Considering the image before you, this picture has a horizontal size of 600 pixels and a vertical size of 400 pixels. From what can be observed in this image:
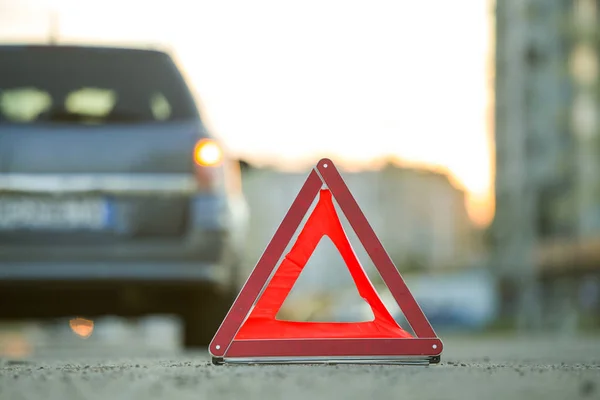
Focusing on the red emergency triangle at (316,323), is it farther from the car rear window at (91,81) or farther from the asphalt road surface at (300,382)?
the car rear window at (91,81)

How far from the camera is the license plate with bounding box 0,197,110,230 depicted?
6285 millimetres

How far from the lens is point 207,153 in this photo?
21.4 feet

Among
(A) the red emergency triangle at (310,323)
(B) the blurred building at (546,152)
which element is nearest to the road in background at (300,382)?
(A) the red emergency triangle at (310,323)

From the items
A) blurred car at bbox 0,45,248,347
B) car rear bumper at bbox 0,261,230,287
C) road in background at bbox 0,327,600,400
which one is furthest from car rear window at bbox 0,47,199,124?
road in background at bbox 0,327,600,400

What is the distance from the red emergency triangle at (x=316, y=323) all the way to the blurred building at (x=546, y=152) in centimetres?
4259

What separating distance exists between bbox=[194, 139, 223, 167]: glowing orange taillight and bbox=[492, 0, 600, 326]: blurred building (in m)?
41.0

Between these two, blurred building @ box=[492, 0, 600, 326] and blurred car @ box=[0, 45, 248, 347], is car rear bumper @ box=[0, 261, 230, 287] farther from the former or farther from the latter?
blurred building @ box=[492, 0, 600, 326]

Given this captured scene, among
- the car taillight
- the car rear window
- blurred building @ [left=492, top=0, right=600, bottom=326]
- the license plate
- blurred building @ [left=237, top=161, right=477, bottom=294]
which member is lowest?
blurred building @ [left=237, top=161, right=477, bottom=294]

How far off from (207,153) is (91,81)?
84cm

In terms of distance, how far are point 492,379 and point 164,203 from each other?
2.58 metres

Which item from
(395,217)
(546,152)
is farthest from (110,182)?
(395,217)

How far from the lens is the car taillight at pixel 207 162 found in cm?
647

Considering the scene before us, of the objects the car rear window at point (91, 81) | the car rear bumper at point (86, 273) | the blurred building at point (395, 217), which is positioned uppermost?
the car rear window at point (91, 81)

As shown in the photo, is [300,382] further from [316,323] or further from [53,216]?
[53,216]
